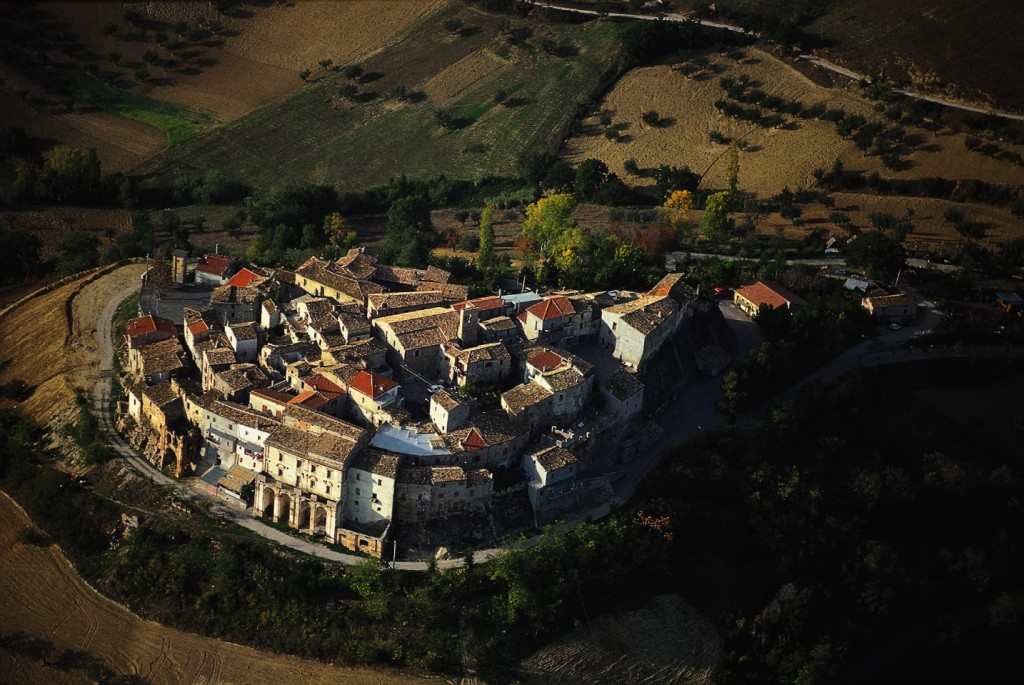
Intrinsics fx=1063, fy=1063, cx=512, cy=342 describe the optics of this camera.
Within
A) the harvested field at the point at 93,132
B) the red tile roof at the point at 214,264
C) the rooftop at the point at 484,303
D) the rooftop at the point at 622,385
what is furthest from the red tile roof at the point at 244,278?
the harvested field at the point at 93,132

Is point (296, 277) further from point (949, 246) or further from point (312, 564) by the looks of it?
point (949, 246)

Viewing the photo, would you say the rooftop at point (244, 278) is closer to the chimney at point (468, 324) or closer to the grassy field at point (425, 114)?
the chimney at point (468, 324)

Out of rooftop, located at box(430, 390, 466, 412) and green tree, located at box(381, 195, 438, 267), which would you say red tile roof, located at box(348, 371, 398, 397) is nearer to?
rooftop, located at box(430, 390, 466, 412)

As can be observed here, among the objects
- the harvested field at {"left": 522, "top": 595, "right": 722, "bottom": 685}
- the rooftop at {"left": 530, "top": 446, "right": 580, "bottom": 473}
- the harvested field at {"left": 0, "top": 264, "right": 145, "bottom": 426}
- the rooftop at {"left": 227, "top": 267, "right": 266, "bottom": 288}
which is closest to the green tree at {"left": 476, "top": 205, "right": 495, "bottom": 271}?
the rooftop at {"left": 227, "top": 267, "right": 266, "bottom": 288}

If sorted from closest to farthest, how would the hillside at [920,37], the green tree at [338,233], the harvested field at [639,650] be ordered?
the harvested field at [639,650], the green tree at [338,233], the hillside at [920,37]

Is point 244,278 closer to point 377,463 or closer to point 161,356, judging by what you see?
point 161,356

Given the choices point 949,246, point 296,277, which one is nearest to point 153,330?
point 296,277
